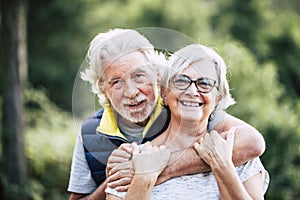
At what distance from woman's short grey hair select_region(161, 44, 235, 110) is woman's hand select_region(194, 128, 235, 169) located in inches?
5.5

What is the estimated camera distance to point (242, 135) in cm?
260

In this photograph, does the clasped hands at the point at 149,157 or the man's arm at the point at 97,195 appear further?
the man's arm at the point at 97,195

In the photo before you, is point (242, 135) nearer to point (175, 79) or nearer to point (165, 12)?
point (175, 79)

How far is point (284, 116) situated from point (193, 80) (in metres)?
4.45

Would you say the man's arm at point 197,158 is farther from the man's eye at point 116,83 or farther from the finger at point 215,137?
the man's eye at point 116,83

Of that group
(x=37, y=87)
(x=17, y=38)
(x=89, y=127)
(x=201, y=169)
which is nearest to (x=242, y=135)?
(x=201, y=169)

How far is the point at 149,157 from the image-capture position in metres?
2.51

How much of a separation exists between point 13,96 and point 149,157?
15.3ft

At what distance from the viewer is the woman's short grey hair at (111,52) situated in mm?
2592

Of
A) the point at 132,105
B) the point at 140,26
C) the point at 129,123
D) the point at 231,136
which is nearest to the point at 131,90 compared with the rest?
the point at 132,105

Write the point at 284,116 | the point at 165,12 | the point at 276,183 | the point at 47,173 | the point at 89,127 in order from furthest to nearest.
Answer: the point at 165,12 < the point at 47,173 < the point at 284,116 < the point at 276,183 < the point at 89,127

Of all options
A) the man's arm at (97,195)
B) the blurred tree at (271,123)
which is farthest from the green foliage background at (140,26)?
the man's arm at (97,195)

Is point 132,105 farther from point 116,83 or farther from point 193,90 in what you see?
point 193,90

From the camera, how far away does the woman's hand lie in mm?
2488
